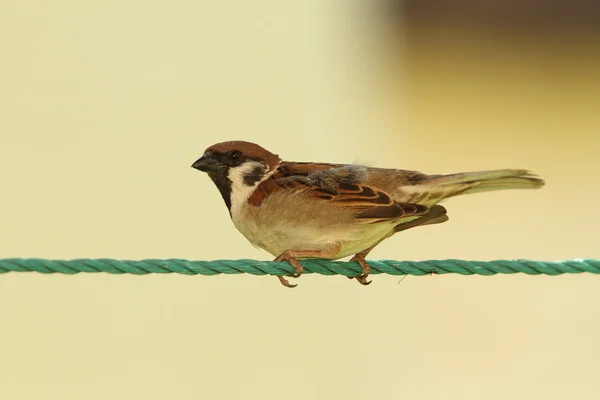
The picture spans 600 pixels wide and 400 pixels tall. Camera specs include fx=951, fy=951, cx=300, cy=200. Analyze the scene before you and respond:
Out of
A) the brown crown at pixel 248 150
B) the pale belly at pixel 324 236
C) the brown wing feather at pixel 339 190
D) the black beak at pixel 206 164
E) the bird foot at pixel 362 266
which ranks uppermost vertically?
the brown crown at pixel 248 150

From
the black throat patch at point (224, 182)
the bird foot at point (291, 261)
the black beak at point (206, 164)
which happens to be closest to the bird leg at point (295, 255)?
the bird foot at point (291, 261)

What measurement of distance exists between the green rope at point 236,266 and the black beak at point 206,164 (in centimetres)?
85

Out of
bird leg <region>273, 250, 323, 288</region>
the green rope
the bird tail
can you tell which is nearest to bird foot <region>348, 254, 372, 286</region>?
bird leg <region>273, 250, 323, 288</region>

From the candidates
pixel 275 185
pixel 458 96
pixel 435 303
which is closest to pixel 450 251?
pixel 435 303

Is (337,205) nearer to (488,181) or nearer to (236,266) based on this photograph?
(488,181)

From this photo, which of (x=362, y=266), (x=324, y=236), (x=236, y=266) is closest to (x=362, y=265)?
(x=362, y=266)

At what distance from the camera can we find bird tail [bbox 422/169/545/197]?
11.8 feet

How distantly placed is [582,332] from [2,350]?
234 inches

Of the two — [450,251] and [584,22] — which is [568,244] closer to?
[450,251]

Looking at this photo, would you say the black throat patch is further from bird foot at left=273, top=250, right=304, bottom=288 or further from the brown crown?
bird foot at left=273, top=250, right=304, bottom=288

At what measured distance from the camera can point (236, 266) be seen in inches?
130

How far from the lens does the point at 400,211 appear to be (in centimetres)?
373

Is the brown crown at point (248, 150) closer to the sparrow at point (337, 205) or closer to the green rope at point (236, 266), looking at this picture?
the sparrow at point (337, 205)

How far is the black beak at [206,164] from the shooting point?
13.9 feet
